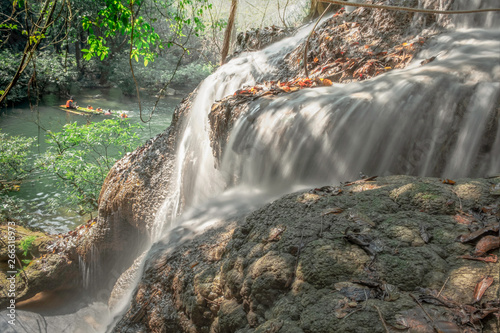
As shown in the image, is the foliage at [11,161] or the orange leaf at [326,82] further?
the foliage at [11,161]

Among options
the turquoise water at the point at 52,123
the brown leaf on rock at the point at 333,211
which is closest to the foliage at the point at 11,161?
the turquoise water at the point at 52,123

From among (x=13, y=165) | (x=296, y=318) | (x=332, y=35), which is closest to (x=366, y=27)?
(x=332, y=35)

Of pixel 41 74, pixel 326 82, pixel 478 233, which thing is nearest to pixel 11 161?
pixel 41 74

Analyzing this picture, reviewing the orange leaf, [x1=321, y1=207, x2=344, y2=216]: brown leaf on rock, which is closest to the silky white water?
the orange leaf

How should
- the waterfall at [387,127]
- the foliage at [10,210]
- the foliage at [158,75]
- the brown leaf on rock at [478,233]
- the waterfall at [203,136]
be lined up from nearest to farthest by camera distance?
1. the brown leaf on rock at [478,233]
2. the waterfall at [387,127]
3. the waterfall at [203,136]
4. the foliage at [10,210]
5. the foliage at [158,75]

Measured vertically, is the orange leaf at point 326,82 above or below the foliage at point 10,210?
above

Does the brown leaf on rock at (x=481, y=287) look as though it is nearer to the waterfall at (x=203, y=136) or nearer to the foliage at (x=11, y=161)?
the waterfall at (x=203, y=136)

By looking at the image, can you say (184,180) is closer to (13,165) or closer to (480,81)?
(480,81)

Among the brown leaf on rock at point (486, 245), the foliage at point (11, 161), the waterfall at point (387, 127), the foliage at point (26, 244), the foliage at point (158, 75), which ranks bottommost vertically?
the foliage at point (26, 244)

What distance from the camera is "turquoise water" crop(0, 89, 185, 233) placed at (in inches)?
382

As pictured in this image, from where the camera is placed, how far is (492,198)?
1873 millimetres

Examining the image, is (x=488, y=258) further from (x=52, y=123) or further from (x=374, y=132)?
(x=52, y=123)

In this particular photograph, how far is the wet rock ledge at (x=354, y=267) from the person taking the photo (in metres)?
1.35

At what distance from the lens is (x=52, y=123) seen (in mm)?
16484
